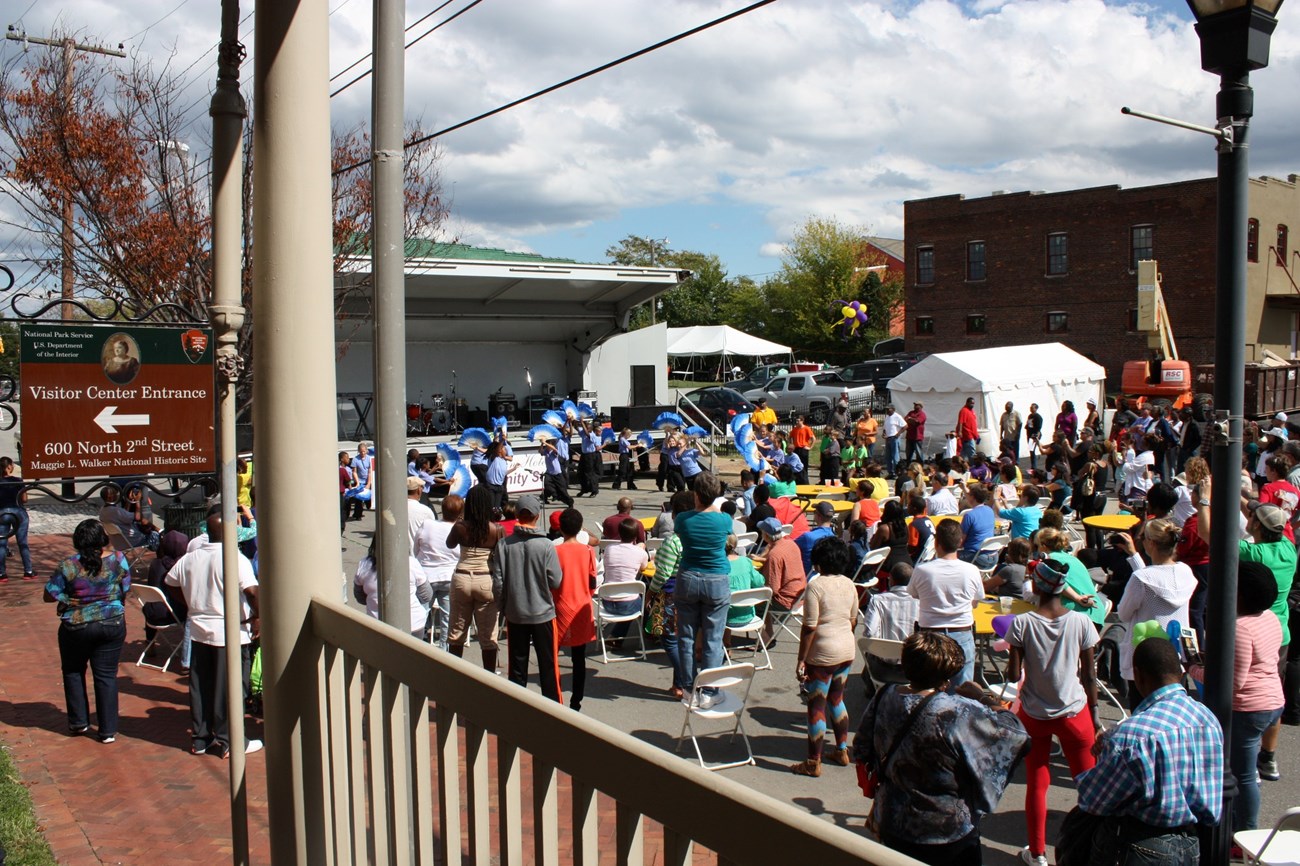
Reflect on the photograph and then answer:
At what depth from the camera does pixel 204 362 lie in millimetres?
4922

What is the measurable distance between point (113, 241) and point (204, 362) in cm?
1003

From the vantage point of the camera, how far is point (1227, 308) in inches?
171

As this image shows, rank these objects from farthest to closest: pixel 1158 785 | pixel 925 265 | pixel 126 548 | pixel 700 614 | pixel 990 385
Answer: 1. pixel 925 265
2. pixel 990 385
3. pixel 126 548
4. pixel 700 614
5. pixel 1158 785

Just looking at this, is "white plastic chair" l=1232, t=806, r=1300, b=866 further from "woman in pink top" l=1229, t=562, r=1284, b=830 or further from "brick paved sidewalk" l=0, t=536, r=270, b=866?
"brick paved sidewalk" l=0, t=536, r=270, b=866

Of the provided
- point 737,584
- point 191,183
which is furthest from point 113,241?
point 737,584

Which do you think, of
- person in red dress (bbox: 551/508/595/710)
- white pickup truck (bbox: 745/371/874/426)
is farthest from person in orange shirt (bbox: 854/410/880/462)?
person in red dress (bbox: 551/508/595/710)

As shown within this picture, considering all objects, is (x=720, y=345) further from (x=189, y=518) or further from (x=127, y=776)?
(x=127, y=776)

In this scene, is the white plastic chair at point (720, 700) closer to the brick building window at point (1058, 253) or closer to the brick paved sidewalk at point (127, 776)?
the brick paved sidewalk at point (127, 776)

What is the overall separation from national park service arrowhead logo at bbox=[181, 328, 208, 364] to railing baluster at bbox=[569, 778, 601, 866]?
150 inches

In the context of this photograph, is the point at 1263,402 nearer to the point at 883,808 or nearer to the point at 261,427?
the point at 883,808

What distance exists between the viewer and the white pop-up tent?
2391 centimetres

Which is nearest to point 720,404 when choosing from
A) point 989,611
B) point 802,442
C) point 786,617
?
point 802,442

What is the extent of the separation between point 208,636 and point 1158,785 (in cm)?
627

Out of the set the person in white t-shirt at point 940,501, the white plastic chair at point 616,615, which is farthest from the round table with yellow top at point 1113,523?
the white plastic chair at point 616,615
